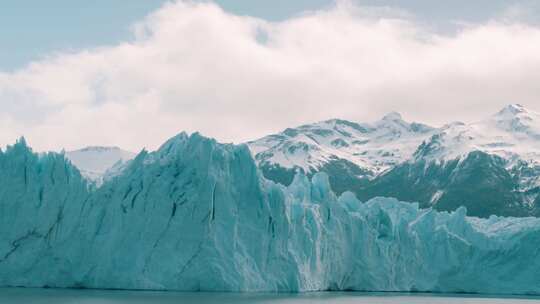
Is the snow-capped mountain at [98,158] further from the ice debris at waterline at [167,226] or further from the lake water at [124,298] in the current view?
the lake water at [124,298]

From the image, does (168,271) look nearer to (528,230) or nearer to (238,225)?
(238,225)

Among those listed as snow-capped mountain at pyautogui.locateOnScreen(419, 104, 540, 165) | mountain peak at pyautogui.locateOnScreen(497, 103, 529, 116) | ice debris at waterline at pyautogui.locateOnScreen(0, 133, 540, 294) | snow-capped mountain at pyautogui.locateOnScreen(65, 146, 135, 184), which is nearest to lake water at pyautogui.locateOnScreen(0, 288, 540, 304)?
ice debris at waterline at pyautogui.locateOnScreen(0, 133, 540, 294)

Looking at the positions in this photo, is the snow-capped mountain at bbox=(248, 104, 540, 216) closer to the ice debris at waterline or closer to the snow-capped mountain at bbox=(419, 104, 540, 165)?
the snow-capped mountain at bbox=(419, 104, 540, 165)

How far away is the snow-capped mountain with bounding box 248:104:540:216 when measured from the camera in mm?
138375

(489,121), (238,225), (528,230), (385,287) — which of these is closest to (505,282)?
(528,230)

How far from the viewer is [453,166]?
155000 millimetres

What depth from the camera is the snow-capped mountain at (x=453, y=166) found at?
138375 mm

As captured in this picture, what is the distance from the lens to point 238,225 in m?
42.1

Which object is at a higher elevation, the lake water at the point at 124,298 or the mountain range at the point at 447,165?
the mountain range at the point at 447,165

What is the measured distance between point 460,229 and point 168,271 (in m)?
24.9

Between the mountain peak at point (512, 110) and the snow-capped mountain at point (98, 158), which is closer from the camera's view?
the snow-capped mountain at point (98, 158)

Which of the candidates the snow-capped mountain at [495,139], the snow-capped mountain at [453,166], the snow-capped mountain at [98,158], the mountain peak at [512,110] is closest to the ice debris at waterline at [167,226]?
the snow-capped mountain at [98,158]

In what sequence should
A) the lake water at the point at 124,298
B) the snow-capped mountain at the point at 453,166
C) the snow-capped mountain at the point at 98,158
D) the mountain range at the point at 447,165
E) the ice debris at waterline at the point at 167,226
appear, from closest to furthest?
→ the lake water at the point at 124,298, the ice debris at waterline at the point at 167,226, the snow-capped mountain at the point at 98,158, the mountain range at the point at 447,165, the snow-capped mountain at the point at 453,166

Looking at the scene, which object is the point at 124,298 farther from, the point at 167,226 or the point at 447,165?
the point at 447,165
